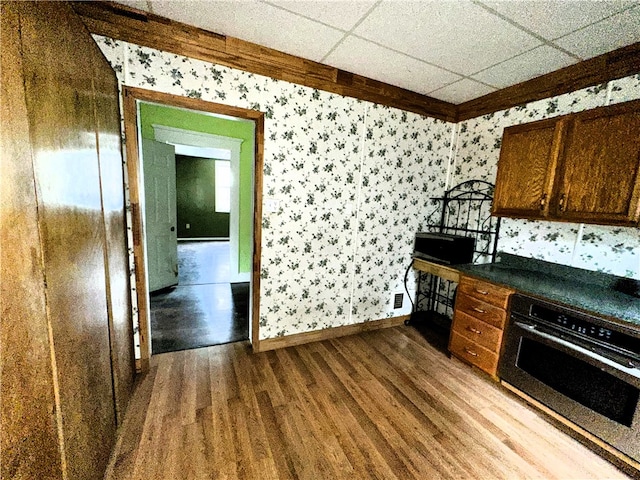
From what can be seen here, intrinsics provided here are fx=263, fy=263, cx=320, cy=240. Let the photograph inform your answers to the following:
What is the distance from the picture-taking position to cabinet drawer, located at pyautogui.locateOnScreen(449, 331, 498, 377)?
212 cm

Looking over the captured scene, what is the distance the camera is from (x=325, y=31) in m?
1.84

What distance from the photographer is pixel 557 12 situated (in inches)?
59.4

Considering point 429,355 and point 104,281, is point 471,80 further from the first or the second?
point 104,281

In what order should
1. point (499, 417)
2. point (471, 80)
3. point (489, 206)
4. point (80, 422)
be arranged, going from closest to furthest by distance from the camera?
point (80, 422) → point (499, 417) → point (471, 80) → point (489, 206)

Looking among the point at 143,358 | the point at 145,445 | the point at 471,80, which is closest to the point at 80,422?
the point at 145,445

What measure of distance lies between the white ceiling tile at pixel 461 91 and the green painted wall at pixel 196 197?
25.0ft

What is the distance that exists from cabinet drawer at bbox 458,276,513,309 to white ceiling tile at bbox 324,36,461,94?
185 cm

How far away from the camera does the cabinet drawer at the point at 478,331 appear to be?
6.84ft

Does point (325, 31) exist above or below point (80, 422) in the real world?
above

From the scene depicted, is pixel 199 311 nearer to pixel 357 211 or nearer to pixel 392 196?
pixel 357 211

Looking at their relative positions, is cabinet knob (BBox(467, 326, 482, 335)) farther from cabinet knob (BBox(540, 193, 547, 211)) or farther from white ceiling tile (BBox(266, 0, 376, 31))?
white ceiling tile (BBox(266, 0, 376, 31))

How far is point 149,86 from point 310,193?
4.76ft

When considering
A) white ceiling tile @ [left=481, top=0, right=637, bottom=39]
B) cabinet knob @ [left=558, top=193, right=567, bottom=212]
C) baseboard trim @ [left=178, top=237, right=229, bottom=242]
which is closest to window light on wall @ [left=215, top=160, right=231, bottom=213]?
baseboard trim @ [left=178, top=237, right=229, bottom=242]

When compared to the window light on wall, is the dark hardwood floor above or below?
below
